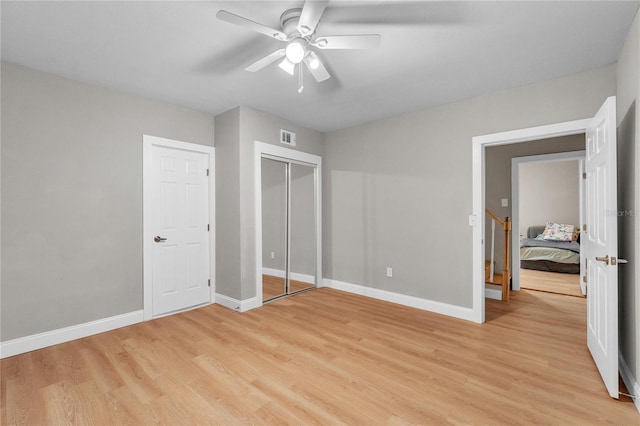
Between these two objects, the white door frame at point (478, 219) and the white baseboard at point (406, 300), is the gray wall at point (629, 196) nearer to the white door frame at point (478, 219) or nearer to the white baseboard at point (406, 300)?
the white door frame at point (478, 219)

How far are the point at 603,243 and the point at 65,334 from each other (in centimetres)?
461

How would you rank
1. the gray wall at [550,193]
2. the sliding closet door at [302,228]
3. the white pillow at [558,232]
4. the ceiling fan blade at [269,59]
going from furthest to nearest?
the gray wall at [550,193] → the white pillow at [558,232] → the sliding closet door at [302,228] → the ceiling fan blade at [269,59]

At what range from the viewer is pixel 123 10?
1880mm

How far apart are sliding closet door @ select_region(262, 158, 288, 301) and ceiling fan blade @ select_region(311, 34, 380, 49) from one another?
2319 mm

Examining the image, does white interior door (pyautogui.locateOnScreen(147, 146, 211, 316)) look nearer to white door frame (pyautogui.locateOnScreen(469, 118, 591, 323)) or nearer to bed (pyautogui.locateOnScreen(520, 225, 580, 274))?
white door frame (pyautogui.locateOnScreen(469, 118, 591, 323))

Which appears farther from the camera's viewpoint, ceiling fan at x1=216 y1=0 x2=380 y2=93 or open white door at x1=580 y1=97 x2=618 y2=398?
open white door at x1=580 y1=97 x2=618 y2=398

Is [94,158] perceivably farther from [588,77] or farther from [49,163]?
[588,77]

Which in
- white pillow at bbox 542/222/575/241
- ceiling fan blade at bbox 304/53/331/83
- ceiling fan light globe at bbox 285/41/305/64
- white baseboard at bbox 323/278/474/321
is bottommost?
white baseboard at bbox 323/278/474/321

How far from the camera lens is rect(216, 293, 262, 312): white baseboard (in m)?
3.62

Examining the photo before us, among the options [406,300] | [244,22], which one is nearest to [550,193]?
[406,300]

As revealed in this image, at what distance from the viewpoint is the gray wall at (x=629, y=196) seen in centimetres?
187

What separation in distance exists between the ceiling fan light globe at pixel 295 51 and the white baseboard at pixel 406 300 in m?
3.15

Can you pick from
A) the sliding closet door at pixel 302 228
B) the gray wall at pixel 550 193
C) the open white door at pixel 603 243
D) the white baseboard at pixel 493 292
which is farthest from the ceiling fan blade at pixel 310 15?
the gray wall at pixel 550 193

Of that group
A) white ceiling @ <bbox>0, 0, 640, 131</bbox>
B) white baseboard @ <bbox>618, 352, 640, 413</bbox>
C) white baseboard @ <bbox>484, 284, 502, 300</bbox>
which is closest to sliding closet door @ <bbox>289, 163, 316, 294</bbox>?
white ceiling @ <bbox>0, 0, 640, 131</bbox>
